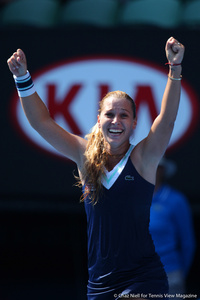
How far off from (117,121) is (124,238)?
593 mm

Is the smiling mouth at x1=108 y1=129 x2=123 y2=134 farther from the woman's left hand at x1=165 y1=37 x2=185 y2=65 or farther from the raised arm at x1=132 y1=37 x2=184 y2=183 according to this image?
the woman's left hand at x1=165 y1=37 x2=185 y2=65

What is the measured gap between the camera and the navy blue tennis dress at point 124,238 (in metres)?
2.74

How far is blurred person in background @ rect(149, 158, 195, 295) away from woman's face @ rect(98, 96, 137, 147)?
1.38m

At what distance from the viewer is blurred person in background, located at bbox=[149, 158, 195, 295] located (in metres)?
4.06

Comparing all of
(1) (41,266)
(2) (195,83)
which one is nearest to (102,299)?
(2) (195,83)

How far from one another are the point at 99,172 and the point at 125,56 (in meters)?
2.86

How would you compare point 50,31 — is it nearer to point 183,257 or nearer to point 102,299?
point 183,257

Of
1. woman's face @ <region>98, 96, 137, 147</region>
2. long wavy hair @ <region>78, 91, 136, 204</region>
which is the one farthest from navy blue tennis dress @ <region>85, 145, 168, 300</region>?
woman's face @ <region>98, 96, 137, 147</region>

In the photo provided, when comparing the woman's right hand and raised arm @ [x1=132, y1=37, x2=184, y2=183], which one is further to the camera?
the woman's right hand

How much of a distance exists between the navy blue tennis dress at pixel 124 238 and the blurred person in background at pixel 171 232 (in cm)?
127

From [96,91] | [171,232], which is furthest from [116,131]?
[96,91]

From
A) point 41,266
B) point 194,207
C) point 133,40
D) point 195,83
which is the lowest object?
point 41,266

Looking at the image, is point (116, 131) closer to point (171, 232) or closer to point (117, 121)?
point (117, 121)

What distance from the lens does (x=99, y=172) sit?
2844 mm
